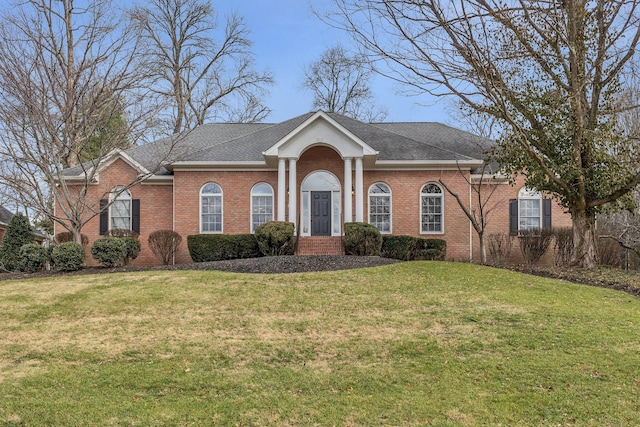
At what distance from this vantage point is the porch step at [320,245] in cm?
1744

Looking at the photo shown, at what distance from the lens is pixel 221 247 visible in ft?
55.3

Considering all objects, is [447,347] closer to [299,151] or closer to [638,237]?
[299,151]

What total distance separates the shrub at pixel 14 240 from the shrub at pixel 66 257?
5655mm

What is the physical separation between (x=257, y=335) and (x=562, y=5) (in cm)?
1164

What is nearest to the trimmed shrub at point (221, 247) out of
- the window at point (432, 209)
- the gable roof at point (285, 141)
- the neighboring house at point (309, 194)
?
the neighboring house at point (309, 194)

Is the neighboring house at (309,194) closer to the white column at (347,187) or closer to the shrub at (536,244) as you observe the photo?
the white column at (347,187)

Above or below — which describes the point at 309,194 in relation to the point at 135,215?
above

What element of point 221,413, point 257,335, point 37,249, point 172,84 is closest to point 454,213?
point 257,335

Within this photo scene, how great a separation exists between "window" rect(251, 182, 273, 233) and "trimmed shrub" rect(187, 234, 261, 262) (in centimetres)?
219

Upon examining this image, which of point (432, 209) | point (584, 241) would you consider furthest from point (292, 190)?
point (584, 241)

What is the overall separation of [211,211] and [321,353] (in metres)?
12.4

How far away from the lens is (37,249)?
51.1ft

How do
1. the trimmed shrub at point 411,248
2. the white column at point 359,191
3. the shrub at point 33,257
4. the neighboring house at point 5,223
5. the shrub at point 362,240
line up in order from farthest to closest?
the neighboring house at point 5,223
the white column at point 359,191
the trimmed shrub at point 411,248
the shrub at point 362,240
the shrub at point 33,257

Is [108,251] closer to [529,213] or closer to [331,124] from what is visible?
[331,124]
